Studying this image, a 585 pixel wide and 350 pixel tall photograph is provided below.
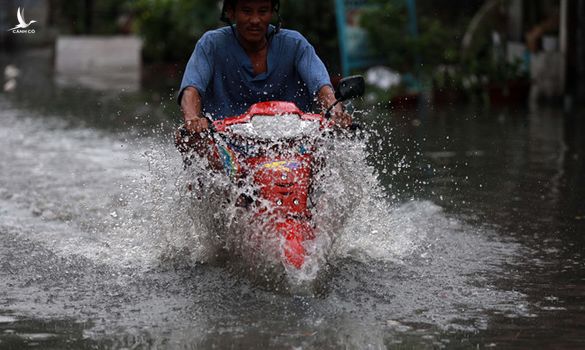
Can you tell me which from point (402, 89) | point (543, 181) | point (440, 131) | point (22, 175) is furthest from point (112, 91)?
point (543, 181)

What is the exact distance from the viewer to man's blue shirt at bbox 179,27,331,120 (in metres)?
7.05

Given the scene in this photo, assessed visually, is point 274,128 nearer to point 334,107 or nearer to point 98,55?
point 334,107

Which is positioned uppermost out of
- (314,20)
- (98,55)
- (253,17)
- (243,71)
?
(253,17)

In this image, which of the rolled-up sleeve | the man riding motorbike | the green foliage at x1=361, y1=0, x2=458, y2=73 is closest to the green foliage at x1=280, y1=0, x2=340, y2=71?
the green foliage at x1=361, y1=0, x2=458, y2=73

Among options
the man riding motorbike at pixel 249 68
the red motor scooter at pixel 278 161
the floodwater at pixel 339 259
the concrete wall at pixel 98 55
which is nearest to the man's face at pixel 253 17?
the man riding motorbike at pixel 249 68


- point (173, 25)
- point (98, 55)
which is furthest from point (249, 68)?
point (98, 55)

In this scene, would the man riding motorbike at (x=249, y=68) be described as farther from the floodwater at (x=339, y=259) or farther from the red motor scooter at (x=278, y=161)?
the red motor scooter at (x=278, y=161)

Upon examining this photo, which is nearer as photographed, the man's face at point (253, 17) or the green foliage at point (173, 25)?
the man's face at point (253, 17)

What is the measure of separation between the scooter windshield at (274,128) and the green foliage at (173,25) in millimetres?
18415

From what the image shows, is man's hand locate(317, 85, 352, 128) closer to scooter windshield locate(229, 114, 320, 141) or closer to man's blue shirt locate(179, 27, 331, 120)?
man's blue shirt locate(179, 27, 331, 120)

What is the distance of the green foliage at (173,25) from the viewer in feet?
80.6

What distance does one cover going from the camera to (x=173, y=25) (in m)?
26.5

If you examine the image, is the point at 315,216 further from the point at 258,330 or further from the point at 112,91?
the point at 112,91

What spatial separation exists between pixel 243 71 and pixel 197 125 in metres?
0.90
